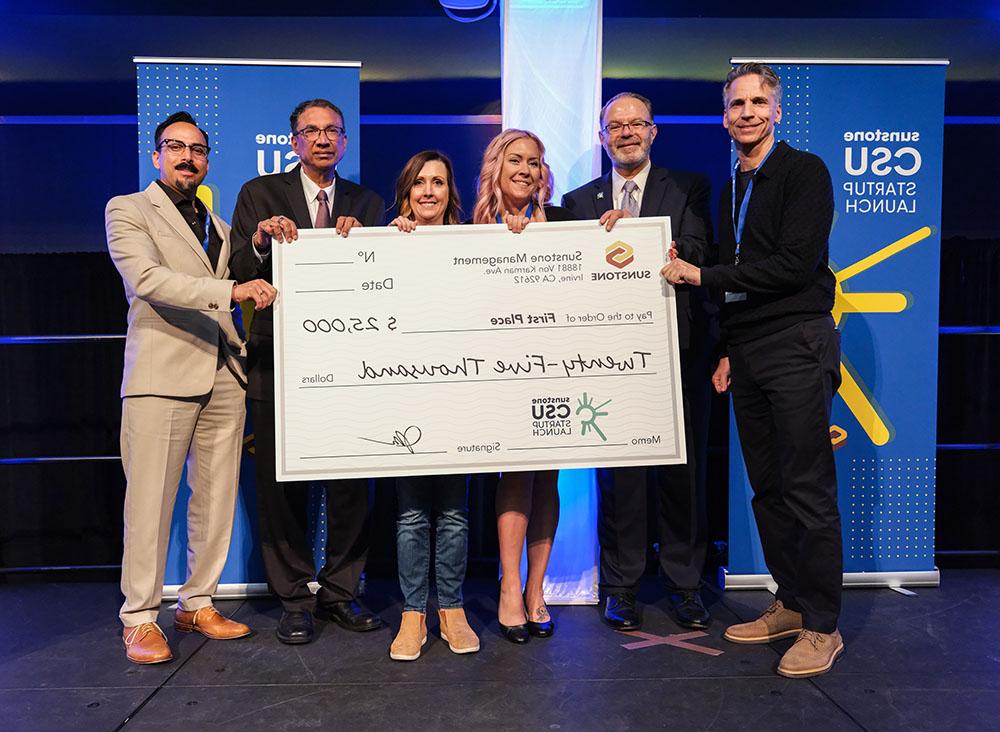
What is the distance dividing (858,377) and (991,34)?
6.69 ft

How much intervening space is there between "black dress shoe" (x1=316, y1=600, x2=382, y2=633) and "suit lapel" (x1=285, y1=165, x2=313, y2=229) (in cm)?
148

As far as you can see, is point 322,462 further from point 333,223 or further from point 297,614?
point 333,223

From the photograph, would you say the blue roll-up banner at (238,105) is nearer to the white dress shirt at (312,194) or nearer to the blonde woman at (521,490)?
the white dress shirt at (312,194)

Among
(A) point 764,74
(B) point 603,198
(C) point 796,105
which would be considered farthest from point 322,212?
(C) point 796,105

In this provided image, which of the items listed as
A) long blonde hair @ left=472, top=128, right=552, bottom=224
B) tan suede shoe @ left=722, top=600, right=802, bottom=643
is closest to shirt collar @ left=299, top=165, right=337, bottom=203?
long blonde hair @ left=472, top=128, right=552, bottom=224

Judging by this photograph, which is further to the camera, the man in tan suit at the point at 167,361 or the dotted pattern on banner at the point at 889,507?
the dotted pattern on banner at the point at 889,507

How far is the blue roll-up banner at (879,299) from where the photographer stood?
142 inches

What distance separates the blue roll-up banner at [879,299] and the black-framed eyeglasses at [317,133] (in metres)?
1.89

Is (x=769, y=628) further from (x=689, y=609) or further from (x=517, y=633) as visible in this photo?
(x=517, y=633)

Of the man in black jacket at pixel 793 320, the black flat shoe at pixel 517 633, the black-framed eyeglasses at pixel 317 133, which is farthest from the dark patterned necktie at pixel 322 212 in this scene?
the black flat shoe at pixel 517 633

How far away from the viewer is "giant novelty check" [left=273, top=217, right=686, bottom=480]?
2.80m

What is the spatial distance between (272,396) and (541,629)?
1.33 meters

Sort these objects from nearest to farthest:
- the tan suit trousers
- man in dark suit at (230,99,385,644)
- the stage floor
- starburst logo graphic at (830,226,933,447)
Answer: the stage floor
the tan suit trousers
man in dark suit at (230,99,385,644)
starburst logo graphic at (830,226,933,447)

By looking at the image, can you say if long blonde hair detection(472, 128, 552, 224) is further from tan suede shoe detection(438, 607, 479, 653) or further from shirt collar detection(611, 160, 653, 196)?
tan suede shoe detection(438, 607, 479, 653)
